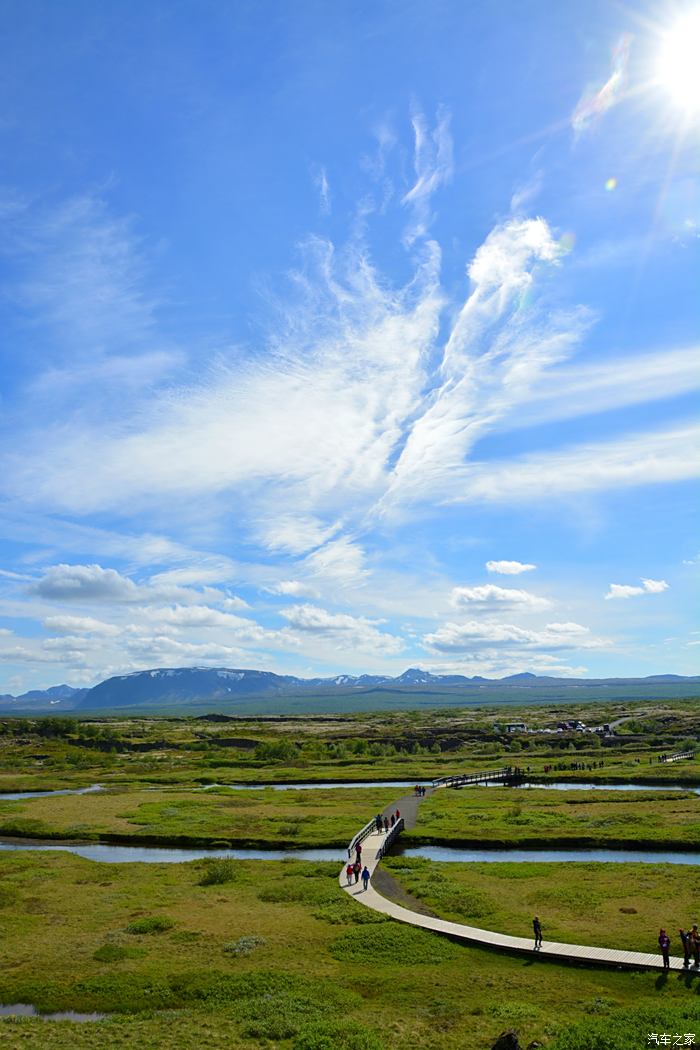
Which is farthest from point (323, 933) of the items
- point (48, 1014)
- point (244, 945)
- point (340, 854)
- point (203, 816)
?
point (203, 816)

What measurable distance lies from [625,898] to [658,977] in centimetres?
1392

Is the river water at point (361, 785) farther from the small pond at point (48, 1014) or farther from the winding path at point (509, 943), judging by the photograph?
the small pond at point (48, 1014)

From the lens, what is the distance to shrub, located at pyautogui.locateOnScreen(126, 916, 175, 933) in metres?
42.2

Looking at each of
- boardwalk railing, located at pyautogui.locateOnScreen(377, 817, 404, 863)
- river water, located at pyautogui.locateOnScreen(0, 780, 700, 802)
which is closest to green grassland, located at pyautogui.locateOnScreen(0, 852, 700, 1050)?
boardwalk railing, located at pyautogui.locateOnScreen(377, 817, 404, 863)

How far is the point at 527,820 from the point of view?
7350 centimetres

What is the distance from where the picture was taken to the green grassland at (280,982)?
28672 mm

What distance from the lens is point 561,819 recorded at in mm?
73500

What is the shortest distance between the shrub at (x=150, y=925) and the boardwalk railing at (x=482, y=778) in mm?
64726

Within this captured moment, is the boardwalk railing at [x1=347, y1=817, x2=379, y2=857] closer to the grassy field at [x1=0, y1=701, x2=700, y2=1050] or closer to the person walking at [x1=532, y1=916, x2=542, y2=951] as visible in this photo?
the grassy field at [x1=0, y1=701, x2=700, y2=1050]

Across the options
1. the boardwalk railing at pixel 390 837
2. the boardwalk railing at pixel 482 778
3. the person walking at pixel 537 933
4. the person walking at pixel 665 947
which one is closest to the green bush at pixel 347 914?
the person walking at pixel 537 933

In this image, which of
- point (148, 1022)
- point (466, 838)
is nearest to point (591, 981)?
point (148, 1022)

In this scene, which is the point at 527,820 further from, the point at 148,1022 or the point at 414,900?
the point at 148,1022

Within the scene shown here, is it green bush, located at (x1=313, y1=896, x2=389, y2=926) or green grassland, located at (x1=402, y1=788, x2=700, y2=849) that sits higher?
green bush, located at (x1=313, y1=896, x2=389, y2=926)

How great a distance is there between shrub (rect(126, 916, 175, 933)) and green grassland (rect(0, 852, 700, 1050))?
0.10m
